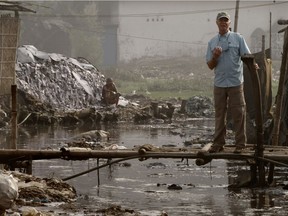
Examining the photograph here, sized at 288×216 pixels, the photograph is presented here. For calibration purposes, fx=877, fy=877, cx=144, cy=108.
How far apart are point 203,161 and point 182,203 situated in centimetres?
89

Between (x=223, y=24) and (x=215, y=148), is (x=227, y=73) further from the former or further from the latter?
(x=215, y=148)

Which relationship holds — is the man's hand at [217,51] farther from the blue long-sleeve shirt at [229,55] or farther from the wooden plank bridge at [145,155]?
the wooden plank bridge at [145,155]

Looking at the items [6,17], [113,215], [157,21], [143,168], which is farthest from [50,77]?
[157,21]

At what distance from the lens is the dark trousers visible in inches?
490

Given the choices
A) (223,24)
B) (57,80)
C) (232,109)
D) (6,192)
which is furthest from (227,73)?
A: (57,80)

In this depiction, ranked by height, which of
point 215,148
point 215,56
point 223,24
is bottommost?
point 215,148

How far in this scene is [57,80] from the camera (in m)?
33.9

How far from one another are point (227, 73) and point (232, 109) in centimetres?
55

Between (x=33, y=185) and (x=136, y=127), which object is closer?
(x=33, y=185)

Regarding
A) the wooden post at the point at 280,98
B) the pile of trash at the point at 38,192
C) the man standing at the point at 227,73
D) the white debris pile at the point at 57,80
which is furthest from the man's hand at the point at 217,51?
the white debris pile at the point at 57,80

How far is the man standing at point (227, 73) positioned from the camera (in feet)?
40.2

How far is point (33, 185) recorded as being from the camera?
1173 cm

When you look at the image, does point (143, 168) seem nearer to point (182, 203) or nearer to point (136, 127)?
point (182, 203)

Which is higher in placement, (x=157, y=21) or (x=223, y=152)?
(x=157, y=21)
